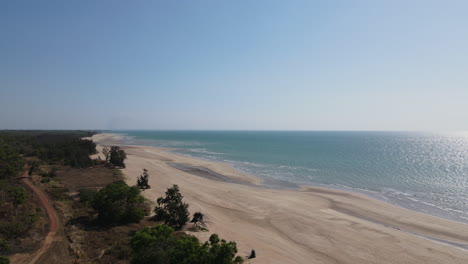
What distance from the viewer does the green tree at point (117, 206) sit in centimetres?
2219

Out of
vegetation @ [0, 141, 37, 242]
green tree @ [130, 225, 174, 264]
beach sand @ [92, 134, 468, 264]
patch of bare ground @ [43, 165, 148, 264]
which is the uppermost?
green tree @ [130, 225, 174, 264]

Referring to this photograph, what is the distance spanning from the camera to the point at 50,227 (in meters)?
20.5

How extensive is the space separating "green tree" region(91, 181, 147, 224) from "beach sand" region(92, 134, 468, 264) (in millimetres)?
6795

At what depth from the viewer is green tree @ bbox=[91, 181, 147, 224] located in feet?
72.8

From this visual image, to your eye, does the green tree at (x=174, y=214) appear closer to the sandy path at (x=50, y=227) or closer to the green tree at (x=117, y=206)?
the green tree at (x=117, y=206)

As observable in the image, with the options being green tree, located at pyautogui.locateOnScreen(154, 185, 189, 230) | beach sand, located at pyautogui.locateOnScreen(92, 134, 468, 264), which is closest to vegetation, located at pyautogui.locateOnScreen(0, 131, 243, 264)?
green tree, located at pyautogui.locateOnScreen(154, 185, 189, 230)

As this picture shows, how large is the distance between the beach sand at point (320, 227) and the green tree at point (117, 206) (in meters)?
6.79

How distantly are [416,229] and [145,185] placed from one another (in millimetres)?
35785

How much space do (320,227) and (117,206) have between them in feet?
67.5

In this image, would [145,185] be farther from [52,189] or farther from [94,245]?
[94,245]

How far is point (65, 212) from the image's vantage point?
79.2 ft

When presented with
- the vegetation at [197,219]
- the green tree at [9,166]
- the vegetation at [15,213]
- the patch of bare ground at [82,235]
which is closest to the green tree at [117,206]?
the patch of bare ground at [82,235]

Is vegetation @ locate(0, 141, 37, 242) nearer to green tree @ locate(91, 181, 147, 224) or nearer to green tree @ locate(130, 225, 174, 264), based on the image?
green tree @ locate(91, 181, 147, 224)

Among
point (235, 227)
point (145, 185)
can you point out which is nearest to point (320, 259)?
point (235, 227)
